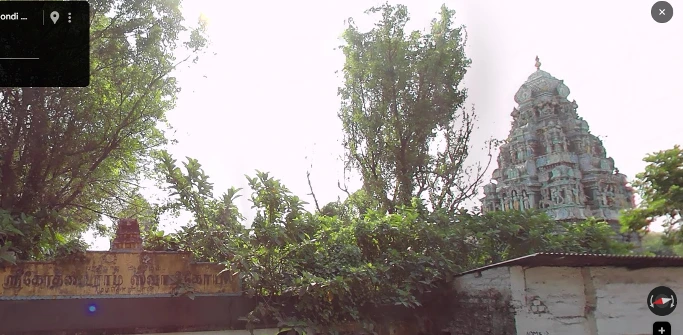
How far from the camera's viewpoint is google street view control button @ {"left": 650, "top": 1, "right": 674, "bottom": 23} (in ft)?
21.3

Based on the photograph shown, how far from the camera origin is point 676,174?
13.9 meters

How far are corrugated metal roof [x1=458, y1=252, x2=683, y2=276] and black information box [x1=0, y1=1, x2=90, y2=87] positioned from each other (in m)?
8.12

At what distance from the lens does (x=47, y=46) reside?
26.7 feet

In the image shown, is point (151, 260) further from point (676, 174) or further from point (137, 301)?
point (676, 174)

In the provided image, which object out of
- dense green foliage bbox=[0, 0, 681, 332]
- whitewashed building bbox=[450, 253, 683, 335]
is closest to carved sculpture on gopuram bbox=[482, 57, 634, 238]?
dense green foliage bbox=[0, 0, 681, 332]

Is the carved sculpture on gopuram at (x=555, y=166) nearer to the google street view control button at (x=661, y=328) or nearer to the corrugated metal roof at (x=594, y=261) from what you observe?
the google street view control button at (x=661, y=328)

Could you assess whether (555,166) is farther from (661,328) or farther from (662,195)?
(661,328)

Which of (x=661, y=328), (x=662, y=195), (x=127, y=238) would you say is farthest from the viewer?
(x=662, y=195)

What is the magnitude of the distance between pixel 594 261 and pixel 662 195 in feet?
28.6

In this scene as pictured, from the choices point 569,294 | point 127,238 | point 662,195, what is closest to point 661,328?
point 569,294

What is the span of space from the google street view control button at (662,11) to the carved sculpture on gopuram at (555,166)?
2221 centimetres

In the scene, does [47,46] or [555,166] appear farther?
[555,166]

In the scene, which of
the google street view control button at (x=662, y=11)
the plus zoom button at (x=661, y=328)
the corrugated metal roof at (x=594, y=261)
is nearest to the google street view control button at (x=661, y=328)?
the plus zoom button at (x=661, y=328)

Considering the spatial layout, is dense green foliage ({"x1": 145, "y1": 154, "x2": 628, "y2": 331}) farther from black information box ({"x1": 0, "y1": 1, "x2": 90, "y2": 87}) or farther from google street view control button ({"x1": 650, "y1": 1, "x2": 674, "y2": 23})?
google street view control button ({"x1": 650, "y1": 1, "x2": 674, "y2": 23})
